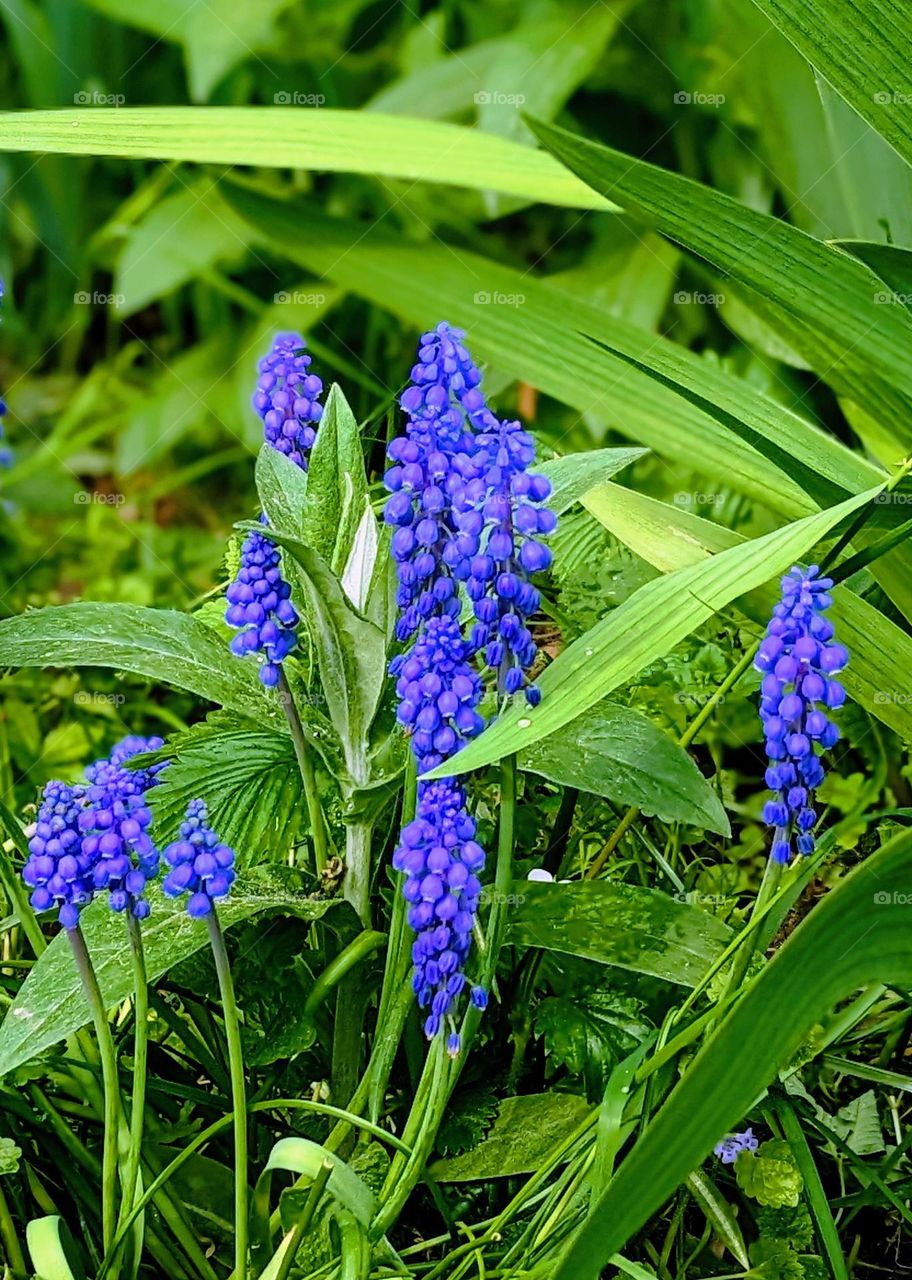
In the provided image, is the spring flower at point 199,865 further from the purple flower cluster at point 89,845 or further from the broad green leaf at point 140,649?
the broad green leaf at point 140,649

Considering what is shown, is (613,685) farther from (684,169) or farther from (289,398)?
(684,169)

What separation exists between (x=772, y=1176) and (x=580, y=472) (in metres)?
0.39

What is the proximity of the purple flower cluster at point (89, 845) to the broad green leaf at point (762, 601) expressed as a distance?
0.36 m

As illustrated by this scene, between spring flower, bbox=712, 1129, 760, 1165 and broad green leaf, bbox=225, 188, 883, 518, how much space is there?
392mm

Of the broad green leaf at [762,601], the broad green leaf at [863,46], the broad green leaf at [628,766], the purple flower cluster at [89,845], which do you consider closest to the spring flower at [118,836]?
the purple flower cluster at [89,845]

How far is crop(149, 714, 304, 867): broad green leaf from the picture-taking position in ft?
2.93

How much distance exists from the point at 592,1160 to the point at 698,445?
1.87ft

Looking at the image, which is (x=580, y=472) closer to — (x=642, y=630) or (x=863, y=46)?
(x=642, y=630)

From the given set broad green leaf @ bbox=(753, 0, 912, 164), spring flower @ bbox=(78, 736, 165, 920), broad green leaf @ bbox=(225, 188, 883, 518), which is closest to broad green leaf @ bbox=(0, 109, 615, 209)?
broad green leaf @ bbox=(225, 188, 883, 518)

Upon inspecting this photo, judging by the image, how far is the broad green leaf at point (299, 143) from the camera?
38.8 inches

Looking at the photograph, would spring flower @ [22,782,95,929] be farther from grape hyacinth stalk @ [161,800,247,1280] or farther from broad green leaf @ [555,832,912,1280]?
broad green leaf @ [555,832,912,1280]

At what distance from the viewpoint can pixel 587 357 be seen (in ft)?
3.98

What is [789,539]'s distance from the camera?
74 cm

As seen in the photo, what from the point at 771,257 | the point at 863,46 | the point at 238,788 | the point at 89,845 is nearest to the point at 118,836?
the point at 89,845
